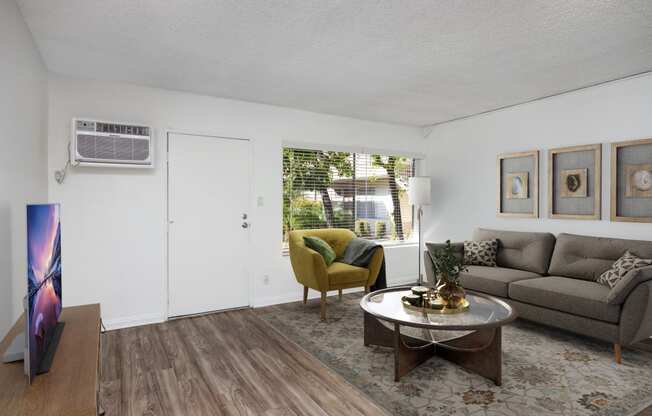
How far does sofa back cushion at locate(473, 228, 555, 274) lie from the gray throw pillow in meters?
1.10

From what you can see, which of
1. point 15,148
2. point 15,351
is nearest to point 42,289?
point 15,351

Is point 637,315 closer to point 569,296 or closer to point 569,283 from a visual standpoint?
point 569,296

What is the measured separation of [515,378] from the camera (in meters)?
2.56

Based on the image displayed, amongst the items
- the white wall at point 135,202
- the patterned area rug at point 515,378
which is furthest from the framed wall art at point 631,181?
the white wall at point 135,202

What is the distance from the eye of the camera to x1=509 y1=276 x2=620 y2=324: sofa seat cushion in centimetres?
290

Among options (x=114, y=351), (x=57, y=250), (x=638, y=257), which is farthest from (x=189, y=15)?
(x=638, y=257)

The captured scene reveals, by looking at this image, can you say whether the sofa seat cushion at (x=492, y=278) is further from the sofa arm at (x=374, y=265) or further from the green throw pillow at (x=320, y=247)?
the green throw pillow at (x=320, y=247)

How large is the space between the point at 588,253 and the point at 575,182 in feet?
2.61

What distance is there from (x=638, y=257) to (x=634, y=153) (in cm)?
101

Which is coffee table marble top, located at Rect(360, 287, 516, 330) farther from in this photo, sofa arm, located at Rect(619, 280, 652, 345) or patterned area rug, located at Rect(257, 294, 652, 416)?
sofa arm, located at Rect(619, 280, 652, 345)

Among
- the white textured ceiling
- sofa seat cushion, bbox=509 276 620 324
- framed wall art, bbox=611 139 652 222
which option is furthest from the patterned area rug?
the white textured ceiling

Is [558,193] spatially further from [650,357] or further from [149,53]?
[149,53]

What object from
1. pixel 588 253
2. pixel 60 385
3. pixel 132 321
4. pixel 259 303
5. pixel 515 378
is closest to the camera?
pixel 60 385

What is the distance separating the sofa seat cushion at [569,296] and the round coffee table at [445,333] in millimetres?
638
